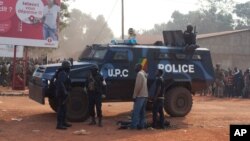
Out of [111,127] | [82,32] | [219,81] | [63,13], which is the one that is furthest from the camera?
[82,32]

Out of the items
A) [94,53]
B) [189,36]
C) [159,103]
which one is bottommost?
[159,103]

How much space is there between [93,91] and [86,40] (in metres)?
95.4

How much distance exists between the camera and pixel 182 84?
14.6 meters

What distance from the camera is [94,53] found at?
45.6 feet

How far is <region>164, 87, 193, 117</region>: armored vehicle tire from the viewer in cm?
1432

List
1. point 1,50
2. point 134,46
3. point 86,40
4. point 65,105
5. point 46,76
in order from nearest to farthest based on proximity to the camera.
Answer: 1. point 65,105
2. point 46,76
3. point 134,46
4. point 1,50
5. point 86,40

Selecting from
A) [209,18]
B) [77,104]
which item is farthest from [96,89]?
[209,18]

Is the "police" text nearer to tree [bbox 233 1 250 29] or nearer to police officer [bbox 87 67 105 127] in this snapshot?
police officer [bbox 87 67 105 127]

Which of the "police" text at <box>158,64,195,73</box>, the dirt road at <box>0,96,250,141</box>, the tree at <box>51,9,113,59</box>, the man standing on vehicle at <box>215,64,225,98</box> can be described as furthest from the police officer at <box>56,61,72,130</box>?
the tree at <box>51,9,113,59</box>

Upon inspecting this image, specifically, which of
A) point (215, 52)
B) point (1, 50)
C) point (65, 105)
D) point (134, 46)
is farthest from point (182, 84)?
point (215, 52)

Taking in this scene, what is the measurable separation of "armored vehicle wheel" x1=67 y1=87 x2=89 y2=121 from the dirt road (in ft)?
1.09

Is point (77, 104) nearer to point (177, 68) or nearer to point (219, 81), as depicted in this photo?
point (177, 68)

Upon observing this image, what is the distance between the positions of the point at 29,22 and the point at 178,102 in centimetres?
1006

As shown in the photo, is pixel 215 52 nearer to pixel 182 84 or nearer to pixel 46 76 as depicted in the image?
pixel 182 84
